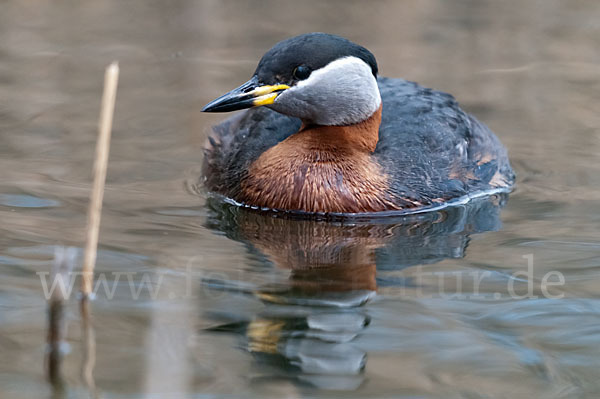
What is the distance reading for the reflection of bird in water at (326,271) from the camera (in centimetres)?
451

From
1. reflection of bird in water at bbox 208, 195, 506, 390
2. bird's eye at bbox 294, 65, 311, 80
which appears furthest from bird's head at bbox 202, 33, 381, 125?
reflection of bird in water at bbox 208, 195, 506, 390

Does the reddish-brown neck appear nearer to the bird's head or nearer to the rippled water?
the bird's head

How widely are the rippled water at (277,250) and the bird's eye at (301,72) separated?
1.02 m

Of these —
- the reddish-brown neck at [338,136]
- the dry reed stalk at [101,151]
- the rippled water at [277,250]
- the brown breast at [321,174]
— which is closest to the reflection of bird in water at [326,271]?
the rippled water at [277,250]

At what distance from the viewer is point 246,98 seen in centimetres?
640

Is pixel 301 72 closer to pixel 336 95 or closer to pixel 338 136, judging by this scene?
pixel 336 95

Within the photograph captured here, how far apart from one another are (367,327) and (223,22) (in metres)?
7.82

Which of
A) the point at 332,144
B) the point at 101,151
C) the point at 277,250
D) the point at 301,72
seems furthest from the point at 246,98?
the point at 101,151

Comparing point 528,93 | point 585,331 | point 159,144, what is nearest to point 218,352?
point 585,331

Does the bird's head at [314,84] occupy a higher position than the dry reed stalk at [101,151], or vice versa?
the bird's head at [314,84]

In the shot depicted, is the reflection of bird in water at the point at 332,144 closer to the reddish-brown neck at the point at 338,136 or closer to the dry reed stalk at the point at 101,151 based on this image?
the reddish-brown neck at the point at 338,136

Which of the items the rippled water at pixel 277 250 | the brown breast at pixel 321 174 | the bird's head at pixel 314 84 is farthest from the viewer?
the brown breast at pixel 321 174

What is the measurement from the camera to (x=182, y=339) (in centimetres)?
453

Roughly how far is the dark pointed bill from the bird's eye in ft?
0.38
